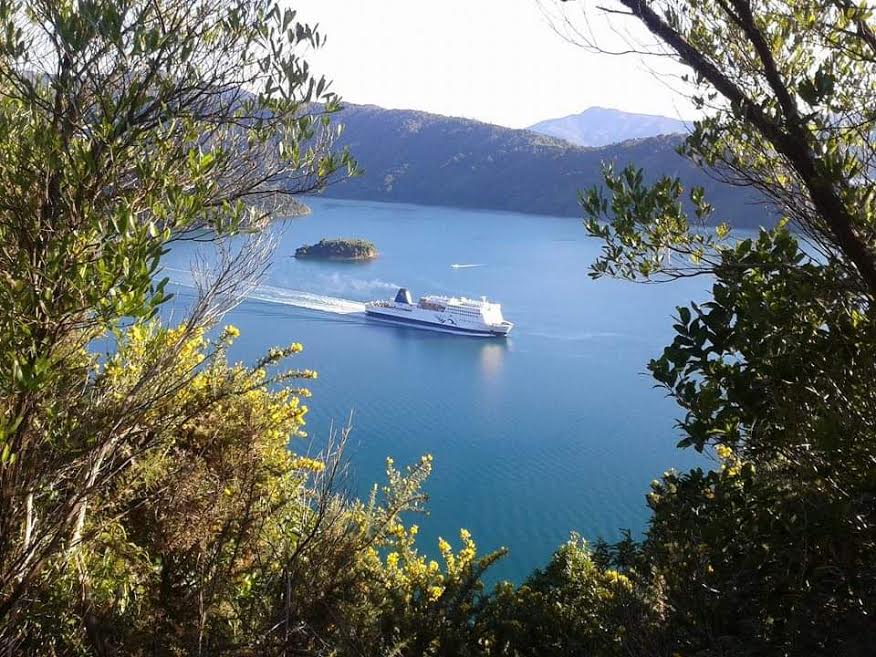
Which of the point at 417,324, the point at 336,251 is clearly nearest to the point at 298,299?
the point at 417,324

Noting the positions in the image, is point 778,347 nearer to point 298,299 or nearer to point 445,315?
point 445,315

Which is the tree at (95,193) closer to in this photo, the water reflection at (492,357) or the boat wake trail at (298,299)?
the water reflection at (492,357)

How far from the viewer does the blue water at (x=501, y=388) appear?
29.7ft

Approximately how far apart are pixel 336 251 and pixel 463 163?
21756 mm

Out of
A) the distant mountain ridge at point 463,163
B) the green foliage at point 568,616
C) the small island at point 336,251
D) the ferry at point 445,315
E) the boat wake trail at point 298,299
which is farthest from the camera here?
the distant mountain ridge at point 463,163

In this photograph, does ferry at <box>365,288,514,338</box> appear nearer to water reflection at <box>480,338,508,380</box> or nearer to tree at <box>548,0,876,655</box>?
water reflection at <box>480,338,508,380</box>

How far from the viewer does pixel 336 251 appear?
2603 cm

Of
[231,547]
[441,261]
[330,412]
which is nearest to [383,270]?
[441,261]

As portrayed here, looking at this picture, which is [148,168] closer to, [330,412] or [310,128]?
[310,128]

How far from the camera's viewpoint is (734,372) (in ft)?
5.29

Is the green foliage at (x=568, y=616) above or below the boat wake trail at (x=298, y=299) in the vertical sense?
above

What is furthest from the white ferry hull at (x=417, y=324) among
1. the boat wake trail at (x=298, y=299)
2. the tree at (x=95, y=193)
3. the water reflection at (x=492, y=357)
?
the tree at (x=95, y=193)

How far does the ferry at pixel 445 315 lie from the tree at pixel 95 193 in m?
15.5

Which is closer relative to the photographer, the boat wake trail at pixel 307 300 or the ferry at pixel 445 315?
the ferry at pixel 445 315
